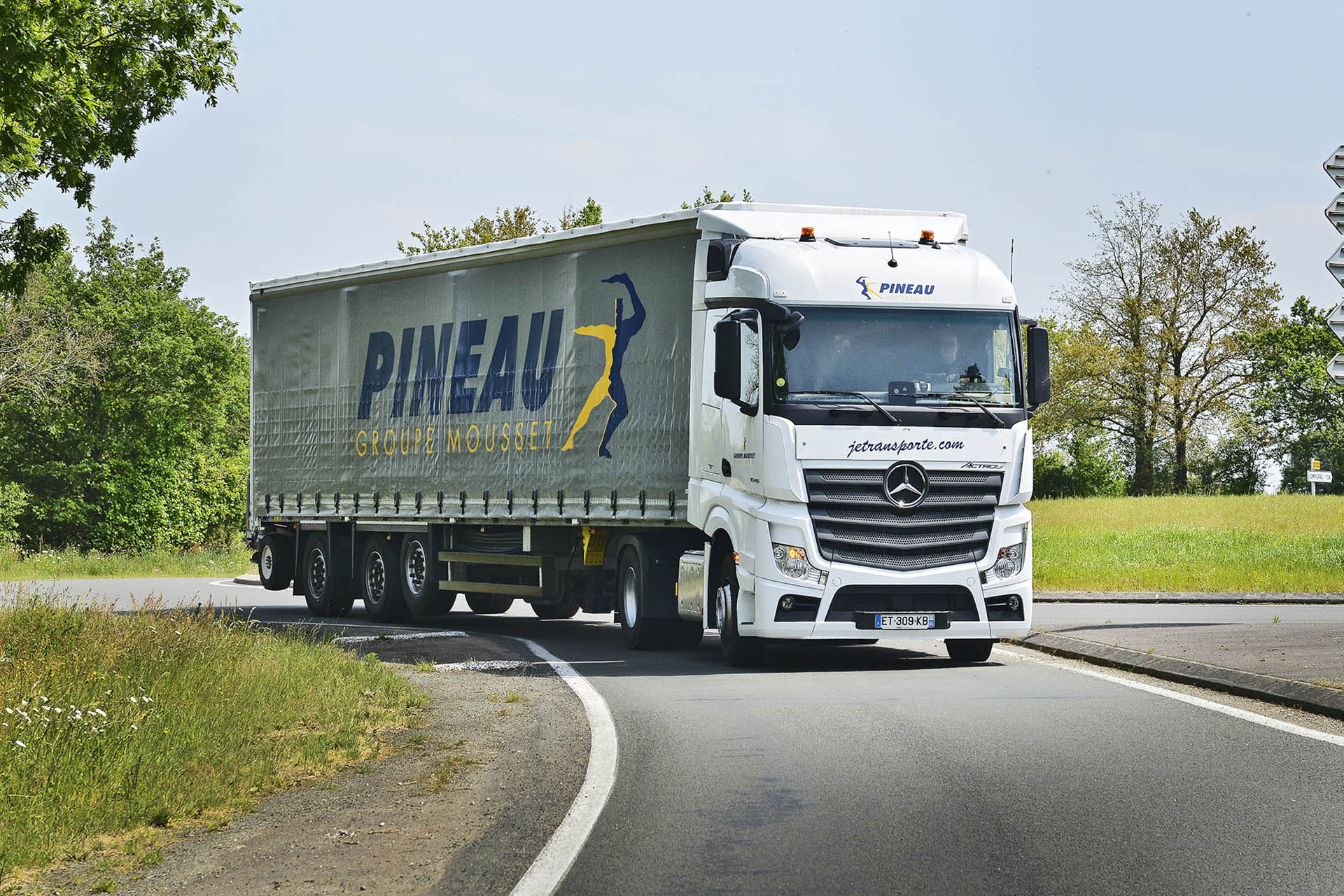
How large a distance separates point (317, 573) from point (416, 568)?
2.69m

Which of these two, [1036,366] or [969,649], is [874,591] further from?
[1036,366]

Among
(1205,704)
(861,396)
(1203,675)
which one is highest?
(861,396)

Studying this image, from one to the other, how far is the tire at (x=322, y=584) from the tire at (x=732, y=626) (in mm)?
9252

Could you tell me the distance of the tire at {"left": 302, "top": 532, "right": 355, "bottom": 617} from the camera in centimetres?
2192

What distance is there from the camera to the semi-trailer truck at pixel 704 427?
13.2m

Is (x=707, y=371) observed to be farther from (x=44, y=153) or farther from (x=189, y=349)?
(x=189, y=349)

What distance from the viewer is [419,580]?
66.9 feet

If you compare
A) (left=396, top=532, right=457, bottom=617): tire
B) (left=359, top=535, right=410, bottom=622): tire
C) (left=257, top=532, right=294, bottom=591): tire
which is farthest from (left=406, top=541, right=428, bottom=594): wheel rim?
(left=257, top=532, right=294, bottom=591): tire

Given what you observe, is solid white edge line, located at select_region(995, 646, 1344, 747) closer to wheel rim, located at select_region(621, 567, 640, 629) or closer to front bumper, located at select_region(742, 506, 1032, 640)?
front bumper, located at select_region(742, 506, 1032, 640)

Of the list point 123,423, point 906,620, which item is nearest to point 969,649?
point 906,620

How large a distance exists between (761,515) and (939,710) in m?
2.98

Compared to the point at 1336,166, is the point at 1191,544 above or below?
below

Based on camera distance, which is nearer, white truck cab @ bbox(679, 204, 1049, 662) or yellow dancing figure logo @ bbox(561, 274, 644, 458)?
white truck cab @ bbox(679, 204, 1049, 662)

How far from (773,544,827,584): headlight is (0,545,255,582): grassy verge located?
29405 millimetres
